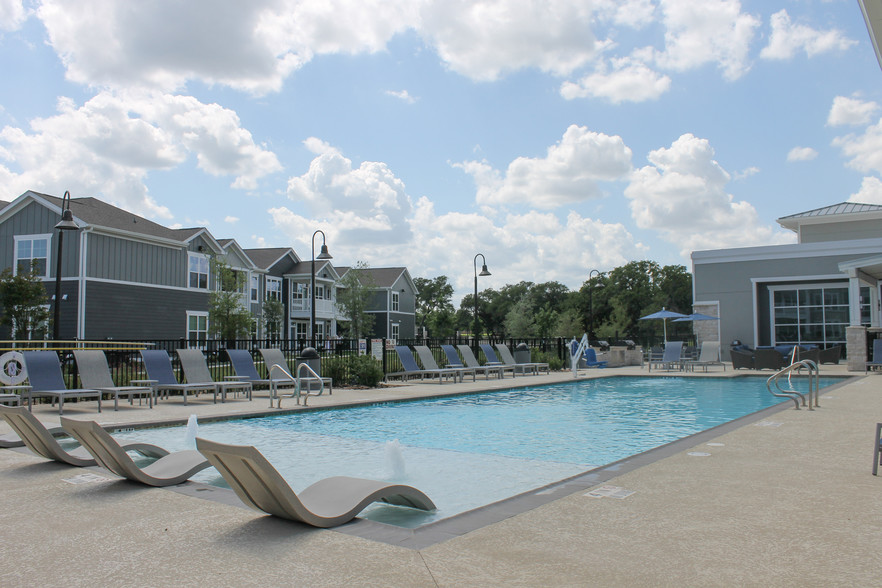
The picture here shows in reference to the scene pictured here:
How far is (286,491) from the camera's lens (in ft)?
13.9

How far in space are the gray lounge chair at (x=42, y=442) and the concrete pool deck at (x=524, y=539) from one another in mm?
183

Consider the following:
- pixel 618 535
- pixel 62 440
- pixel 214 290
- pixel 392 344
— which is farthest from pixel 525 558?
pixel 214 290

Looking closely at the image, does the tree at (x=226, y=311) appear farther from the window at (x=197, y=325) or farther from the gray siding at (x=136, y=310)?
the gray siding at (x=136, y=310)

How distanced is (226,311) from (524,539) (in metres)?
29.5

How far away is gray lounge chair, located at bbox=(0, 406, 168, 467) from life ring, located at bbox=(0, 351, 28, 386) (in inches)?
212

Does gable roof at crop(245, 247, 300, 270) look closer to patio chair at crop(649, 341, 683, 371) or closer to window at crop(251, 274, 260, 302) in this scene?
window at crop(251, 274, 260, 302)

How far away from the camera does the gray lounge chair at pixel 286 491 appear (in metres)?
4.18

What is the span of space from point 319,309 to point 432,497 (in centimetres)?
4252

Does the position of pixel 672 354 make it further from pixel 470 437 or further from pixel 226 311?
pixel 226 311


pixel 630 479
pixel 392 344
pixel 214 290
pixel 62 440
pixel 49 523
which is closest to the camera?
pixel 49 523

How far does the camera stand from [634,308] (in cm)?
7162

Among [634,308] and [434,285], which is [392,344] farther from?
[434,285]

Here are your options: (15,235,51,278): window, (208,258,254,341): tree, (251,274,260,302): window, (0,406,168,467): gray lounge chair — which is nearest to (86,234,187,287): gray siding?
(208,258,254,341): tree

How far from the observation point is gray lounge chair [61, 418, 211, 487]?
5629mm
